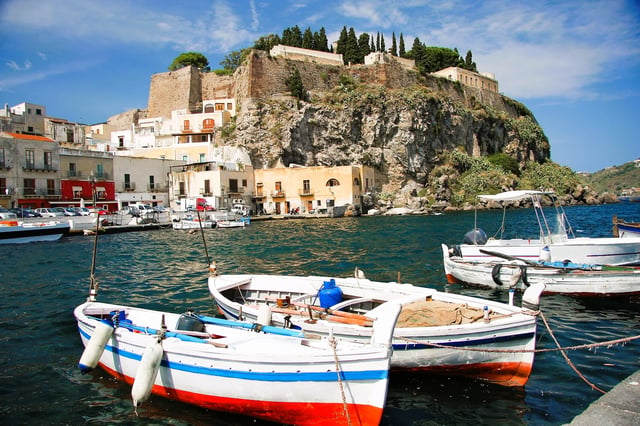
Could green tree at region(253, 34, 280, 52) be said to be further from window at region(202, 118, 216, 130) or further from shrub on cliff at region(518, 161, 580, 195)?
shrub on cliff at region(518, 161, 580, 195)

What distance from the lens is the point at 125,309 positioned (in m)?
8.23

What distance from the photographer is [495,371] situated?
6.64 meters

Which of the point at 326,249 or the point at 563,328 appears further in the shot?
the point at 326,249

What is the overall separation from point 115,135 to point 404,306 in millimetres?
62597

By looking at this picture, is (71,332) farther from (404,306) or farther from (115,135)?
(115,135)

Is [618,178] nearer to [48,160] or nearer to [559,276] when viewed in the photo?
[48,160]

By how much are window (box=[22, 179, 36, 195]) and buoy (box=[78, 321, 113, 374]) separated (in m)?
37.6

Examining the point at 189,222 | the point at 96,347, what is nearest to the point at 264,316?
the point at 96,347

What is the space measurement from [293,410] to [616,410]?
132 inches

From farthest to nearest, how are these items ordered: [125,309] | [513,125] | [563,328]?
1. [513,125]
2. [563,328]
3. [125,309]

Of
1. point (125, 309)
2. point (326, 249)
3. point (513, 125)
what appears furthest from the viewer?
point (513, 125)

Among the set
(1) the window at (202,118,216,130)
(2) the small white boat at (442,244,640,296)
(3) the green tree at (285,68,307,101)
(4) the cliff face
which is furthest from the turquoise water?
(3) the green tree at (285,68,307,101)

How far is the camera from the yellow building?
4797 centimetres

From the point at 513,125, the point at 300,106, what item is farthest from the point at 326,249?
the point at 513,125
